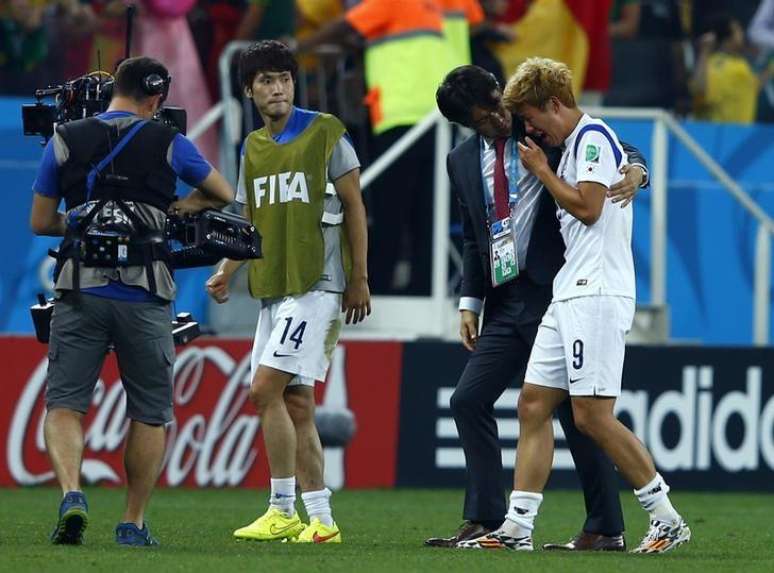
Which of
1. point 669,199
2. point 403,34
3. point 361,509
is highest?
point 403,34

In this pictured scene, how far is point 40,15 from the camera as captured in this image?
45.9 feet

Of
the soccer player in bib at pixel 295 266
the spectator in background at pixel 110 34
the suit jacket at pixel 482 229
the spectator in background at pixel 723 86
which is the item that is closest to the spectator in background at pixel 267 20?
the spectator in background at pixel 110 34

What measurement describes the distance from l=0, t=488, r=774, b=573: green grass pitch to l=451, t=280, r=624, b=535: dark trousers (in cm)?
34

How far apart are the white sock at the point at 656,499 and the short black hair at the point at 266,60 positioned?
7.88 ft

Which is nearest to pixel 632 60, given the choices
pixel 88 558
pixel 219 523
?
pixel 219 523

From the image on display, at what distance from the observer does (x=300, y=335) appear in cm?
902

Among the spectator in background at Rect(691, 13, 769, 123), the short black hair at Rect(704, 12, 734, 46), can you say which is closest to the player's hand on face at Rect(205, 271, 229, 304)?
the spectator in background at Rect(691, 13, 769, 123)

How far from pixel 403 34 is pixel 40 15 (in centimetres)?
251

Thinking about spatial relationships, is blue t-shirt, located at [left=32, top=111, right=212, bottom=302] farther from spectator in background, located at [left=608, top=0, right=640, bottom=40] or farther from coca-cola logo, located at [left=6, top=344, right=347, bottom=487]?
spectator in background, located at [left=608, top=0, right=640, bottom=40]

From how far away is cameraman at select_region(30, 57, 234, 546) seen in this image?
834 cm

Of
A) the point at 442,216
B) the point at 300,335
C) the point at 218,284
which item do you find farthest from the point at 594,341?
the point at 442,216

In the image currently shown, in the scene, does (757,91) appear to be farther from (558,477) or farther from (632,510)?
(632,510)

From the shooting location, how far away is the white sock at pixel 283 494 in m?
9.05

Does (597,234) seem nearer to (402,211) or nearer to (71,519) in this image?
(71,519)
